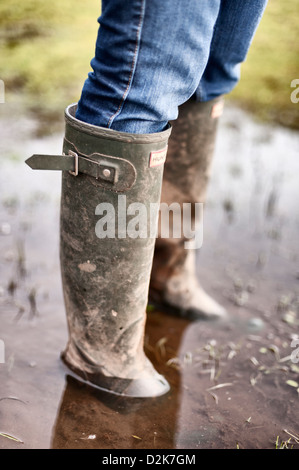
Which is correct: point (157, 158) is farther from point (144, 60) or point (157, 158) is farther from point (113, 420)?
point (113, 420)

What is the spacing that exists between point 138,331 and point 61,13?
196 inches

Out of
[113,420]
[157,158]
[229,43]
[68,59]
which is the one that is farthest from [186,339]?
[68,59]

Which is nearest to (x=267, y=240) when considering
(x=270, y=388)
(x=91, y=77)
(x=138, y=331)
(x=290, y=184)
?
(x=290, y=184)

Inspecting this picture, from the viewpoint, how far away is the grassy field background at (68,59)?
4055 mm

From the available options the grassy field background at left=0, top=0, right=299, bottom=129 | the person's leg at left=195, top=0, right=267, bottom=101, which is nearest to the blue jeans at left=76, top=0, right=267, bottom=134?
the person's leg at left=195, top=0, right=267, bottom=101

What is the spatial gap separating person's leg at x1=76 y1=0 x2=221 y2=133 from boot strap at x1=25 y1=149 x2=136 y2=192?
0.09 m

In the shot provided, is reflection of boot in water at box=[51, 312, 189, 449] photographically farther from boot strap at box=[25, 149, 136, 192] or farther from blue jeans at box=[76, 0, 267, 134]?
blue jeans at box=[76, 0, 267, 134]

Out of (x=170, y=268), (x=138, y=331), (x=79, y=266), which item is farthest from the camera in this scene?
(x=170, y=268)

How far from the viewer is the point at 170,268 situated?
2158mm

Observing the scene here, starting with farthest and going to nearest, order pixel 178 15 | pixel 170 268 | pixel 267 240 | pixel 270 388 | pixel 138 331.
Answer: pixel 267 240 → pixel 170 268 → pixel 270 388 → pixel 138 331 → pixel 178 15

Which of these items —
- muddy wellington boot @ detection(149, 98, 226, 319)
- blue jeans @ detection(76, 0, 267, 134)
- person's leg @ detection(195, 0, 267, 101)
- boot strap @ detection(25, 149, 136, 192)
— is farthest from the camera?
muddy wellington boot @ detection(149, 98, 226, 319)

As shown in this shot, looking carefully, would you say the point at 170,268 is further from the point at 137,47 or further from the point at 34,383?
the point at 137,47

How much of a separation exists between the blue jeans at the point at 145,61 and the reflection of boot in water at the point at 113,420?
0.88 meters

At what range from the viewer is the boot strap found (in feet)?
4.45
